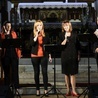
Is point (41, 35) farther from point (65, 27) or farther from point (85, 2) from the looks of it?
point (85, 2)

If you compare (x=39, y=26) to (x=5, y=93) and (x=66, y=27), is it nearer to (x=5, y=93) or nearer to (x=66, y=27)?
(x=66, y=27)

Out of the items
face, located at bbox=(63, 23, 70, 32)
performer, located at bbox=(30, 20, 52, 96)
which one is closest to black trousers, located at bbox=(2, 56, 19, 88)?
performer, located at bbox=(30, 20, 52, 96)

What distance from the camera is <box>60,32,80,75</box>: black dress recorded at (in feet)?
29.3

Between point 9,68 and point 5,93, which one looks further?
point 9,68

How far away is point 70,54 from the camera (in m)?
8.94

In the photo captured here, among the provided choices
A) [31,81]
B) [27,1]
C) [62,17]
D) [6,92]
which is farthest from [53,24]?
[6,92]

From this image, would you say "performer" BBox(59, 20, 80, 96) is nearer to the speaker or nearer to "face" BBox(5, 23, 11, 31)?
"face" BBox(5, 23, 11, 31)

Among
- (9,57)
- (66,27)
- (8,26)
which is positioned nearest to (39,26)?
(66,27)

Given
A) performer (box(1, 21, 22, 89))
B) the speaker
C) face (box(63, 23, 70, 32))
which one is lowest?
the speaker

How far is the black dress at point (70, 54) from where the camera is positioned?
29.3 feet

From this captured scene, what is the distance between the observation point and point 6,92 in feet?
23.2

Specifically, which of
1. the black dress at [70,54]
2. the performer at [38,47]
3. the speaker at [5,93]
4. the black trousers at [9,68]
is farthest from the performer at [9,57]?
the speaker at [5,93]

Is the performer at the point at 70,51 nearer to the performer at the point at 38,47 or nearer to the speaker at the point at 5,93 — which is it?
the performer at the point at 38,47

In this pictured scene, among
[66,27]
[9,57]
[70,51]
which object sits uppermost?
[66,27]
